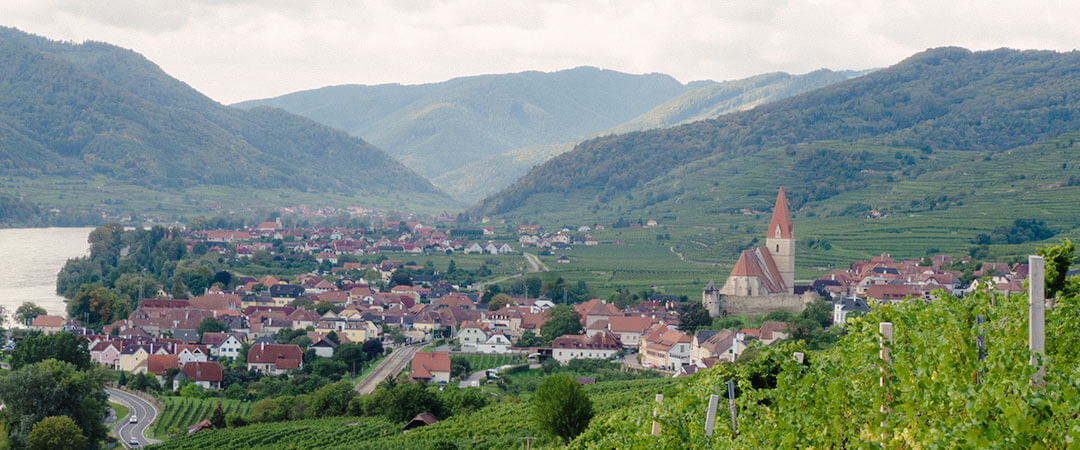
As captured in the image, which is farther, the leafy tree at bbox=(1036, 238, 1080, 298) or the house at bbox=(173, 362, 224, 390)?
the house at bbox=(173, 362, 224, 390)

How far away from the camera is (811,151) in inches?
4985

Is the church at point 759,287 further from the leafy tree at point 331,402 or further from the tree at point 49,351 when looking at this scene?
the tree at point 49,351

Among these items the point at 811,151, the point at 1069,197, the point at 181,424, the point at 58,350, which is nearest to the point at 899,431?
the point at 181,424

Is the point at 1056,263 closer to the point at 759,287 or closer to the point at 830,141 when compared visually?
the point at 759,287

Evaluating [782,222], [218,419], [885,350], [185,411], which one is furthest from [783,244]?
[885,350]

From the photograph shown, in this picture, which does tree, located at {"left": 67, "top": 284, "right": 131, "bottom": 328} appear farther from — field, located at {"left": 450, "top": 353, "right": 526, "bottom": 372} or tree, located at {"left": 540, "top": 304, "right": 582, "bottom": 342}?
tree, located at {"left": 540, "top": 304, "right": 582, "bottom": 342}

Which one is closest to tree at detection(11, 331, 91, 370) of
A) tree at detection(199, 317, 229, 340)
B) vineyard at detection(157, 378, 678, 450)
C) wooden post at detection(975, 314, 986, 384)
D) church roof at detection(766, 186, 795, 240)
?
tree at detection(199, 317, 229, 340)

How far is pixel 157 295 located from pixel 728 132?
349 feet

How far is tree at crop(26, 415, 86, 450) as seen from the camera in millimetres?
33125

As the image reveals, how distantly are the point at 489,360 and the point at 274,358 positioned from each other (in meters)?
9.75

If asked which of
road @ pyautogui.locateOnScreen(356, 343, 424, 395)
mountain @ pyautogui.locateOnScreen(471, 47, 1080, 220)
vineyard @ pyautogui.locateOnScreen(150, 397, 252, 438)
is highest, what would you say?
mountain @ pyautogui.locateOnScreen(471, 47, 1080, 220)

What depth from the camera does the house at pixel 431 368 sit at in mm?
44906

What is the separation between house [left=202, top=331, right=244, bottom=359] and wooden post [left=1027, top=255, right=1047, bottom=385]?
49184mm

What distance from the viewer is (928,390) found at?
25.6 ft
